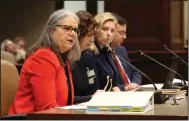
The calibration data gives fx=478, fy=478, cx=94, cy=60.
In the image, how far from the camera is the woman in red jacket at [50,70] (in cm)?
241

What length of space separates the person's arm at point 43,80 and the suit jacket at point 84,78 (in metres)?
0.38

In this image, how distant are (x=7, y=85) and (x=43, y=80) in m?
0.44

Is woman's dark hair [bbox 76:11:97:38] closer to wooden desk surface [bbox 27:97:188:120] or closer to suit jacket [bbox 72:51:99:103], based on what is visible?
suit jacket [bbox 72:51:99:103]

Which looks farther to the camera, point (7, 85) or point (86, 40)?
point (86, 40)

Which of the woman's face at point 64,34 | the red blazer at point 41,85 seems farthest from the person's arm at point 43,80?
the woman's face at point 64,34

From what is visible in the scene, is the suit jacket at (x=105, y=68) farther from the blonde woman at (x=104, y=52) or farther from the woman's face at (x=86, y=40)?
the woman's face at (x=86, y=40)

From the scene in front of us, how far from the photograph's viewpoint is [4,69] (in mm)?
2801

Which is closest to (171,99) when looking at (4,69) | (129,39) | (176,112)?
(176,112)

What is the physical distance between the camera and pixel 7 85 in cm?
276

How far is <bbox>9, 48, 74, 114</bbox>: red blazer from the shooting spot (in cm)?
240

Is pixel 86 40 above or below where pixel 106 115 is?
above

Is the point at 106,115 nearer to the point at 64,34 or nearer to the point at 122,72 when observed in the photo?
the point at 64,34

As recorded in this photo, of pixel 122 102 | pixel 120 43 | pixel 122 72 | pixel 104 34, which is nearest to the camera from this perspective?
pixel 122 102

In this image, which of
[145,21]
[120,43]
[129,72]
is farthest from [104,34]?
[145,21]
